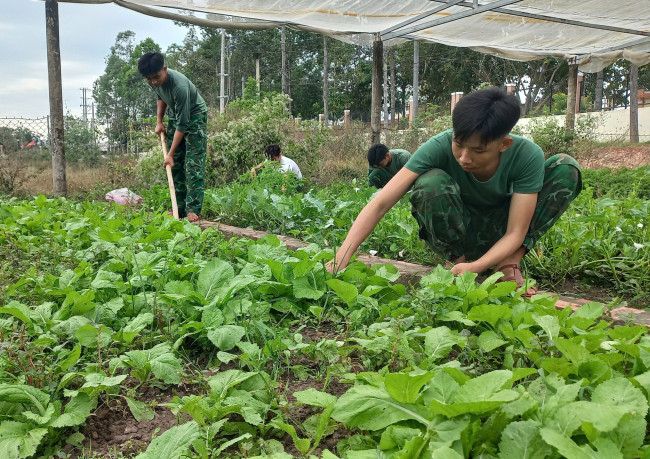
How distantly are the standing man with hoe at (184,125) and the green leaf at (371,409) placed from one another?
3.61m

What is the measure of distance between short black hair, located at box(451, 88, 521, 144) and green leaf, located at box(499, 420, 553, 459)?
1.35m

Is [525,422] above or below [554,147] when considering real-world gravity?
below

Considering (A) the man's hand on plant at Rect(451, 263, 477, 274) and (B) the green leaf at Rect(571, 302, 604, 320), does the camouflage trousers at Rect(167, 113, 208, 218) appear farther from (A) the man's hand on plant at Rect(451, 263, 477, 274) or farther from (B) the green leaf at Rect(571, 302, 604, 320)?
(B) the green leaf at Rect(571, 302, 604, 320)

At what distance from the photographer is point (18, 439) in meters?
1.34

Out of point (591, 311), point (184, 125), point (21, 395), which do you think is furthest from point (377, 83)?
point (21, 395)

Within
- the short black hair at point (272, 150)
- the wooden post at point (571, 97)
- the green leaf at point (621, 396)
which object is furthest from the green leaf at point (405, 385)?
the wooden post at point (571, 97)

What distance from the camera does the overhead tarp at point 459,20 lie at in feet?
21.0

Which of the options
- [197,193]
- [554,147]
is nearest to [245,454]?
[197,193]

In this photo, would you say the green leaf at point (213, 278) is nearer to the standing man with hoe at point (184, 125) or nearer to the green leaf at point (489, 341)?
the green leaf at point (489, 341)

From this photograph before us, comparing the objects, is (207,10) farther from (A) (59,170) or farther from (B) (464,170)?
(B) (464,170)

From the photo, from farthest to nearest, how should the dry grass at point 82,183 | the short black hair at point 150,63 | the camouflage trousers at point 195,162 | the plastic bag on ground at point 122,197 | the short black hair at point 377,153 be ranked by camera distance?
1. the dry grass at point 82,183
2. the plastic bag on ground at point 122,197
3. the short black hair at point 377,153
4. the camouflage trousers at point 195,162
5. the short black hair at point 150,63

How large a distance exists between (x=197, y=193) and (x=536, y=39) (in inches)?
267

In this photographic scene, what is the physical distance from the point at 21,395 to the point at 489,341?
1.36 meters

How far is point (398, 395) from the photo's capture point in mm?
1207
